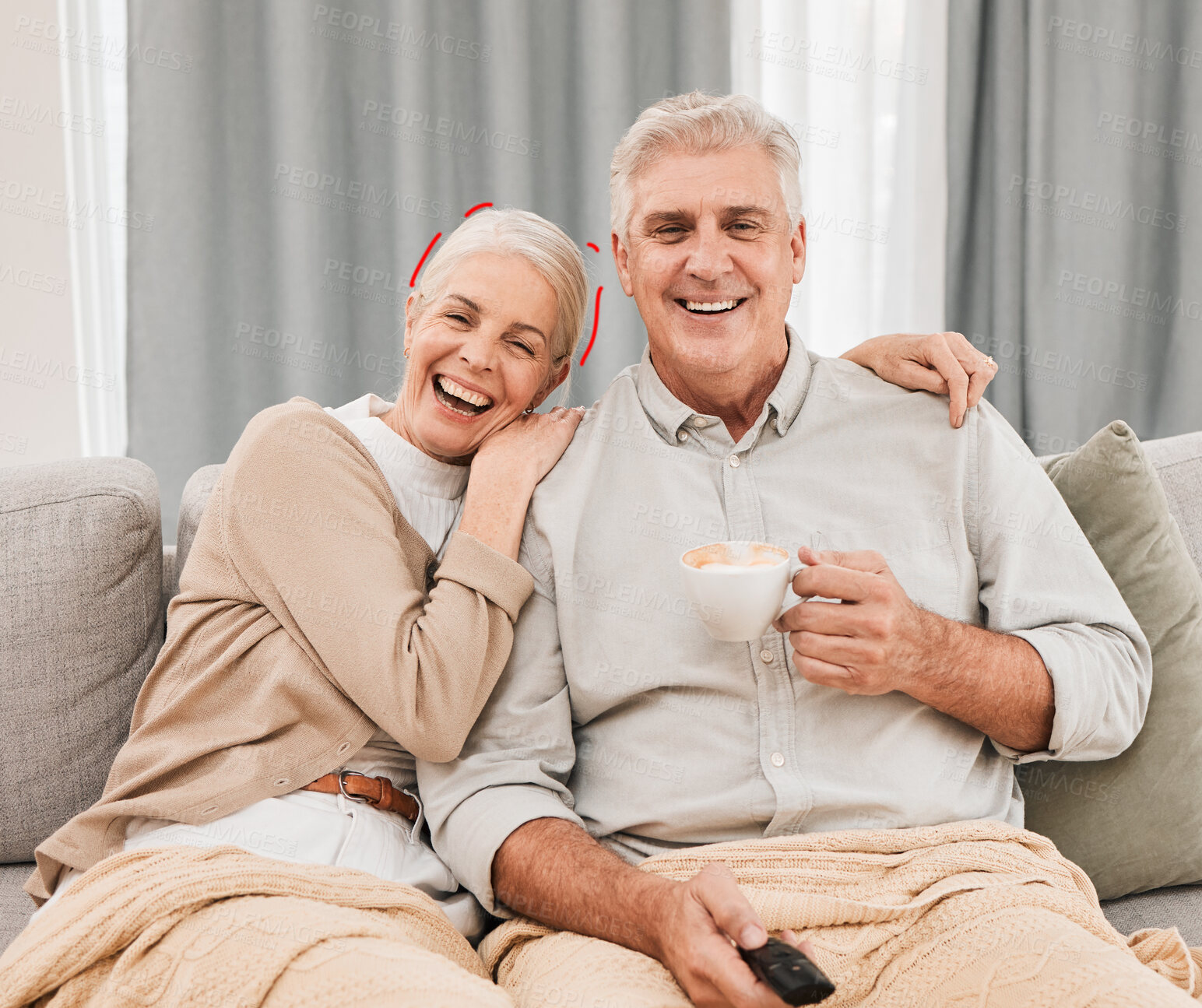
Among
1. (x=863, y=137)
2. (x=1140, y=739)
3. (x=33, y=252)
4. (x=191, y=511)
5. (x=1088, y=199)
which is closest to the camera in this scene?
(x=1140, y=739)

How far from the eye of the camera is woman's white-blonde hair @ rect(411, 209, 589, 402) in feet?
4.88

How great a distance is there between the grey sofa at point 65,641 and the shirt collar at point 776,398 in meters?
0.80

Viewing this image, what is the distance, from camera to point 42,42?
2.51 metres

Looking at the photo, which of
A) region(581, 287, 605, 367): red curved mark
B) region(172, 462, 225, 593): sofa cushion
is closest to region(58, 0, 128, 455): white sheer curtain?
region(172, 462, 225, 593): sofa cushion

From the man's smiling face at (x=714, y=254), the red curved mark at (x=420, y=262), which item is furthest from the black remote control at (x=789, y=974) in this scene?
the red curved mark at (x=420, y=262)

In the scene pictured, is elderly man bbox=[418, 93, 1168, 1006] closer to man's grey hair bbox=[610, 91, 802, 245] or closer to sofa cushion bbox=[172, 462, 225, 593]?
man's grey hair bbox=[610, 91, 802, 245]

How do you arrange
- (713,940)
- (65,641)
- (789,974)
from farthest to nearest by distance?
1. (65,641)
2. (713,940)
3. (789,974)

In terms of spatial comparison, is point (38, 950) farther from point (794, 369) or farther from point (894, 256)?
point (894, 256)

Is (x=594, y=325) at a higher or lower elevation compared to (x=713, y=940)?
higher

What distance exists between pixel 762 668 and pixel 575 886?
357 mm

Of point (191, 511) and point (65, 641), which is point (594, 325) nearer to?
point (191, 511)

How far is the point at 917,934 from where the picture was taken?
1120 millimetres

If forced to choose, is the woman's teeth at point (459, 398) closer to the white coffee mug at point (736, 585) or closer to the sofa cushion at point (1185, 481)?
the white coffee mug at point (736, 585)

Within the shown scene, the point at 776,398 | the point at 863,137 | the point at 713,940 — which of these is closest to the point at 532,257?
the point at 776,398
